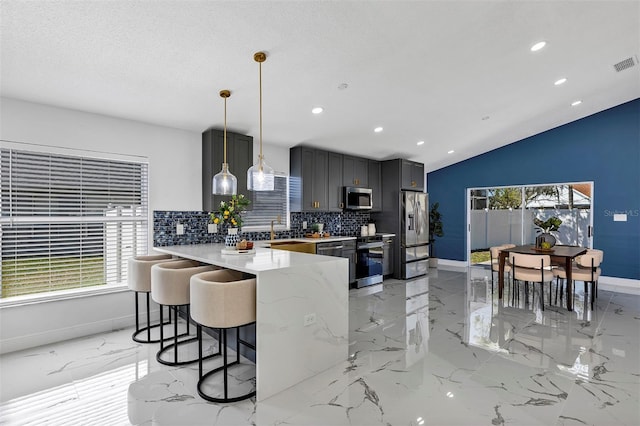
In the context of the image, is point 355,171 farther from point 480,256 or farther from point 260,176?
point 480,256

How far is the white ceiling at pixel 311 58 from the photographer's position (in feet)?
7.62

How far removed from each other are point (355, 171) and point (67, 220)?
4545mm

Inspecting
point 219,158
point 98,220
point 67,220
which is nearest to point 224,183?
point 219,158

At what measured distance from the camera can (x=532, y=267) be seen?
14.4 ft

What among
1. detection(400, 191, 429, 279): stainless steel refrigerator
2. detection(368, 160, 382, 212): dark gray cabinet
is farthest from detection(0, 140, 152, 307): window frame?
detection(400, 191, 429, 279): stainless steel refrigerator

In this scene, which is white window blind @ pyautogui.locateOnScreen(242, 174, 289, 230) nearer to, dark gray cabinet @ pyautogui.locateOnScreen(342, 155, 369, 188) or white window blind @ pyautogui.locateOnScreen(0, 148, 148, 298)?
dark gray cabinet @ pyautogui.locateOnScreen(342, 155, 369, 188)

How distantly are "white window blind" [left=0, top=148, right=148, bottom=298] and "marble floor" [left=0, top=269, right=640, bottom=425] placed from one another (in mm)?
729

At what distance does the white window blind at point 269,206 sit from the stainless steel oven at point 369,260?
148 centimetres

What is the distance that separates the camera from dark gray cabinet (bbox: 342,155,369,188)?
6.14 m

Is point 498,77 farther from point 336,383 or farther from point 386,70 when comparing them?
point 336,383

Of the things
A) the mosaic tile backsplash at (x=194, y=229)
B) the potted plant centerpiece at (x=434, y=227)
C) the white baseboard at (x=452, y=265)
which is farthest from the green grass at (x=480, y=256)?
the mosaic tile backsplash at (x=194, y=229)

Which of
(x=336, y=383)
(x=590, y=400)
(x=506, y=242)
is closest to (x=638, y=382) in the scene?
(x=590, y=400)

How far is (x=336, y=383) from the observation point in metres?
2.50

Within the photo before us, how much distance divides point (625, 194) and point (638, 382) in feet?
15.6
